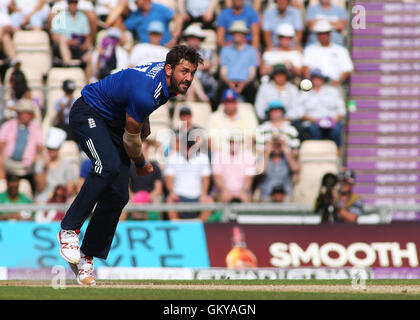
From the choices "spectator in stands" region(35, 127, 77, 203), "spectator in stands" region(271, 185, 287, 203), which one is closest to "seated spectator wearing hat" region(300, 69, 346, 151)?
"spectator in stands" region(271, 185, 287, 203)

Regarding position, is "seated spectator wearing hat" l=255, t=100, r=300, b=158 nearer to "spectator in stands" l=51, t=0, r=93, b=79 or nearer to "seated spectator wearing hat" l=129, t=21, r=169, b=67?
"seated spectator wearing hat" l=129, t=21, r=169, b=67

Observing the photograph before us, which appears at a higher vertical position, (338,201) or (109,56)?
(109,56)

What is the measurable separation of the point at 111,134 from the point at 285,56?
7.92 metres

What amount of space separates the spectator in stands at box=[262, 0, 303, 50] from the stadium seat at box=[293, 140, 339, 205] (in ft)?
7.03

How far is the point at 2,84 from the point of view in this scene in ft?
56.3

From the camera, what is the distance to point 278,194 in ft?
49.9

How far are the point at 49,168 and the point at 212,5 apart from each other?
13.9 feet

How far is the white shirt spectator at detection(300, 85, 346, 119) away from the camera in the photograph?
1612 cm

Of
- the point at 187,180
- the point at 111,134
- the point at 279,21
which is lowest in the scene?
the point at 187,180

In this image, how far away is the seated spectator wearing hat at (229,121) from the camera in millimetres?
15625

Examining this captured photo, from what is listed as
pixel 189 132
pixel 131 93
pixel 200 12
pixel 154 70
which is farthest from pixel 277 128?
pixel 131 93

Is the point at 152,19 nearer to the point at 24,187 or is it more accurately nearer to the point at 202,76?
the point at 202,76
